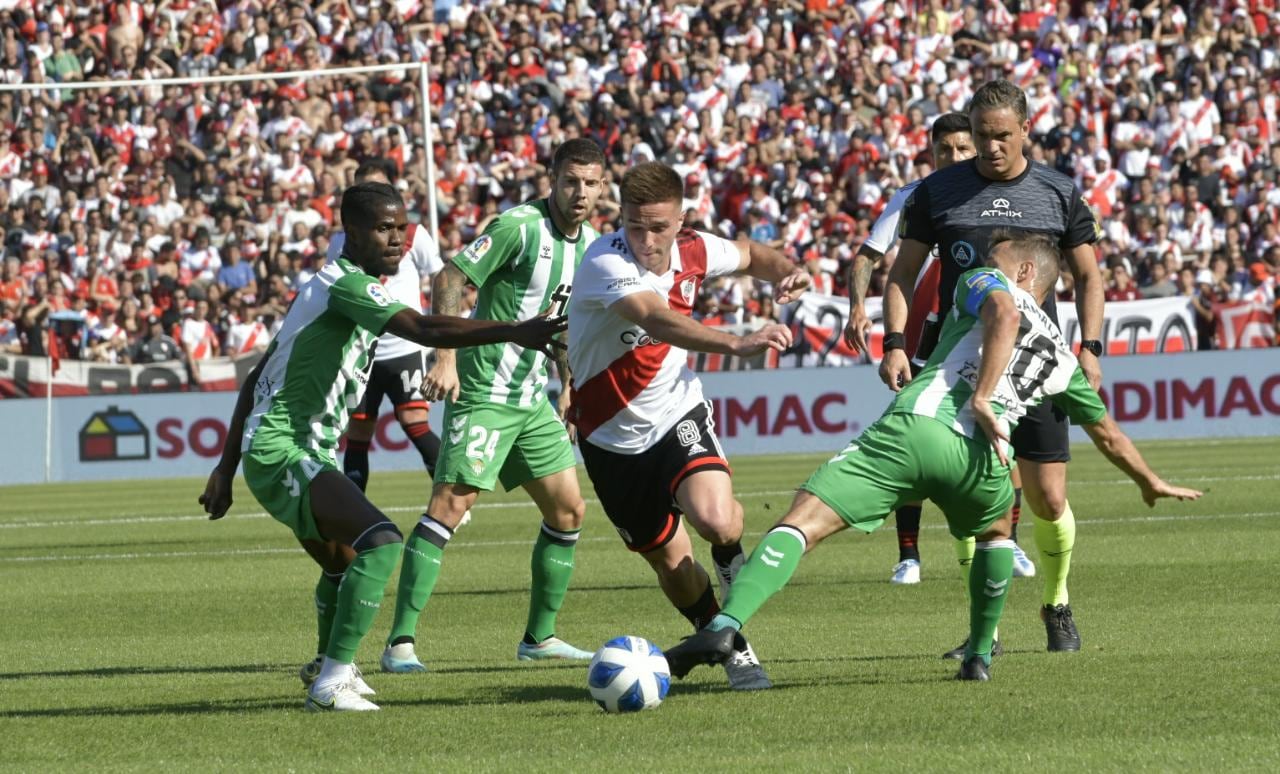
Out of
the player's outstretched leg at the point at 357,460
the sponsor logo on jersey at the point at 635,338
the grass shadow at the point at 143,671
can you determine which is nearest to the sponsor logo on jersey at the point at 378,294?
the sponsor logo on jersey at the point at 635,338

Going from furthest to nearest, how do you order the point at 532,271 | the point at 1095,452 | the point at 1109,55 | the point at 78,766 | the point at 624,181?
the point at 1109,55 → the point at 1095,452 → the point at 532,271 → the point at 624,181 → the point at 78,766

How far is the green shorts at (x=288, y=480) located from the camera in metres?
Answer: 6.58

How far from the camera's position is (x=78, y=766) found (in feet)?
18.0

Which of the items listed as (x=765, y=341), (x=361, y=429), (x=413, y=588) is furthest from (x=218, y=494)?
(x=361, y=429)

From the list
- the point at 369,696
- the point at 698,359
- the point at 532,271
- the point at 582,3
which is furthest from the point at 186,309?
the point at 369,696

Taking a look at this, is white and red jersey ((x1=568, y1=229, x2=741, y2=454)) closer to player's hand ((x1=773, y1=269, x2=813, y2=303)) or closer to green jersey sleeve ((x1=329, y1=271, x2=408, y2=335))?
player's hand ((x1=773, y1=269, x2=813, y2=303))

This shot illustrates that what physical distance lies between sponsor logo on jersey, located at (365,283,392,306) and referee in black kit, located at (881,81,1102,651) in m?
2.29

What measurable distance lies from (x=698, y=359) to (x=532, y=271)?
15.5 m

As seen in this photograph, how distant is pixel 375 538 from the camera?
644 centimetres

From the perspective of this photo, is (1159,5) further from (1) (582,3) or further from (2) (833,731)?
(2) (833,731)

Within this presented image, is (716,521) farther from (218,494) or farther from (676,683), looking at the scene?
(218,494)

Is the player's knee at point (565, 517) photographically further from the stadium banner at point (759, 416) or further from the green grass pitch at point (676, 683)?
the stadium banner at point (759, 416)

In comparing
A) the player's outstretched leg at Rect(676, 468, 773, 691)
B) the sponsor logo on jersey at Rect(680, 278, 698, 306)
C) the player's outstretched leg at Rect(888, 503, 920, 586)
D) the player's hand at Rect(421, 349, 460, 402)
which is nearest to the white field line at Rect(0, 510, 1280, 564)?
the player's outstretched leg at Rect(888, 503, 920, 586)

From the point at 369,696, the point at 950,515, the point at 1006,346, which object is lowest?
the point at 369,696
